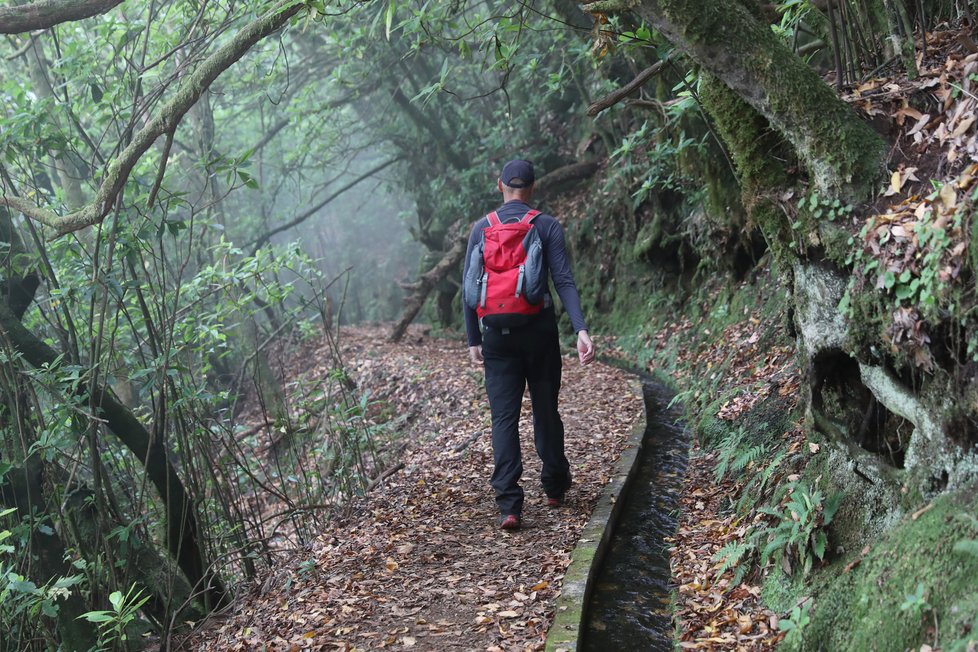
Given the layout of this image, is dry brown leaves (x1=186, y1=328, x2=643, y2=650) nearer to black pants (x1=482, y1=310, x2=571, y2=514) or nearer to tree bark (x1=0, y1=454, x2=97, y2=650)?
black pants (x1=482, y1=310, x2=571, y2=514)

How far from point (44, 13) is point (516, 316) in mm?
3742

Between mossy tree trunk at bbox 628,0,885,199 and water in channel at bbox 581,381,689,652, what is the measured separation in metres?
2.58

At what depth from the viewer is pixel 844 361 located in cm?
398

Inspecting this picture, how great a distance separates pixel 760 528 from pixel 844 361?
1107 mm

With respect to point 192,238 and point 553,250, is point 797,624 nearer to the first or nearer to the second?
point 553,250

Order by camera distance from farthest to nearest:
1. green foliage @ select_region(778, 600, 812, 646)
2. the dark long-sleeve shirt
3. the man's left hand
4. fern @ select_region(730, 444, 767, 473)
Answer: fern @ select_region(730, 444, 767, 473) < the dark long-sleeve shirt < the man's left hand < green foliage @ select_region(778, 600, 812, 646)

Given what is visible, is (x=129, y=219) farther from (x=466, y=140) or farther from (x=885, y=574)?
(x=466, y=140)

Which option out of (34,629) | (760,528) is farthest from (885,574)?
(34,629)

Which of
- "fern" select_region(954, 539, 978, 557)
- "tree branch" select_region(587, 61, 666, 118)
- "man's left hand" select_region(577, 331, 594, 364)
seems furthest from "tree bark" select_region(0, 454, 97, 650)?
"fern" select_region(954, 539, 978, 557)

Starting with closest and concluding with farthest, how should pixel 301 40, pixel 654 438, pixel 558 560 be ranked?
pixel 558 560 → pixel 654 438 → pixel 301 40

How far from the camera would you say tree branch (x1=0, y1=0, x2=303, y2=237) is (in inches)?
191

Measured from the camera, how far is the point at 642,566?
4.82m

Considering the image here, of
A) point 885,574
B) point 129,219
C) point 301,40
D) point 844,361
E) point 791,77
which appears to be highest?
point 301,40

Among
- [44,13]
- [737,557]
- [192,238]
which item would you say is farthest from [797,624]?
[192,238]
